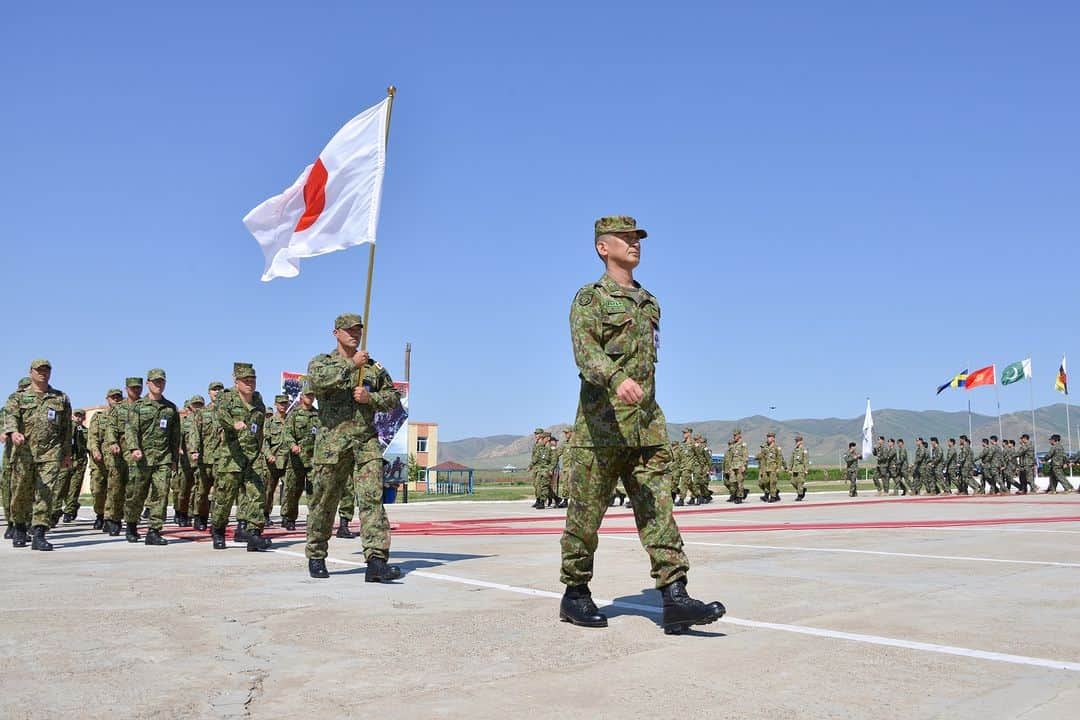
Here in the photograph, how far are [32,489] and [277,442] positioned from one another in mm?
4147

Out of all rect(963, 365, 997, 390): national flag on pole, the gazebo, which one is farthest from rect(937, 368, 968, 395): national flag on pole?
the gazebo

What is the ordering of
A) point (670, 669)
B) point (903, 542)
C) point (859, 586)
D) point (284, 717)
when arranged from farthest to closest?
1. point (903, 542)
2. point (859, 586)
3. point (670, 669)
4. point (284, 717)

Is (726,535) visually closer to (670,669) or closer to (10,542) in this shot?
(670,669)

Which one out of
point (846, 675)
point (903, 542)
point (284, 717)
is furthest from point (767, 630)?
point (903, 542)

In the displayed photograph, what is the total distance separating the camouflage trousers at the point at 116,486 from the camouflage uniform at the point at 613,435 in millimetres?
8955

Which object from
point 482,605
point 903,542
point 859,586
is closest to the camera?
point 482,605

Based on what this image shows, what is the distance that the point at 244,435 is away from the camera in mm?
10094

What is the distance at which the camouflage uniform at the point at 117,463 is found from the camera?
1177 cm

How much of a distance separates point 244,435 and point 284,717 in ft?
23.8

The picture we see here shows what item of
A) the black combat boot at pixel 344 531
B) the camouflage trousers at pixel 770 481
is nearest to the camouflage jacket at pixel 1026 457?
the camouflage trousers at pixel 770 481

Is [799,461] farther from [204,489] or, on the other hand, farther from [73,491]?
[204,489]

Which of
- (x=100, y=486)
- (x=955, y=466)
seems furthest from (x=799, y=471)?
(x=100, y=486)

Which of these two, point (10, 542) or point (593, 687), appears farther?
point (10, 542)

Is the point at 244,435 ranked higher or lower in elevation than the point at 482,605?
higher
